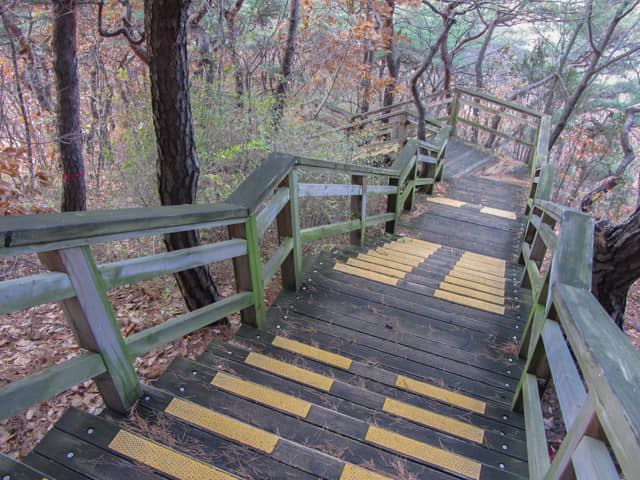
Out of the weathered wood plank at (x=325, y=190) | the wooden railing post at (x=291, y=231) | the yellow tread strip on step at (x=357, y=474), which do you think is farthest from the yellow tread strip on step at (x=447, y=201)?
the yellow tread strip on step at (x=357, y=474)

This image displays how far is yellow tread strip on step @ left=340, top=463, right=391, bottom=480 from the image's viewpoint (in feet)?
5.48

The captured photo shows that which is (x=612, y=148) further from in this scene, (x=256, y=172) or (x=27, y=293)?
(x=27, y=293)

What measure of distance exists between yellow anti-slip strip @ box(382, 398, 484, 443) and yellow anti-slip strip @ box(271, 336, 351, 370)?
1.37ft

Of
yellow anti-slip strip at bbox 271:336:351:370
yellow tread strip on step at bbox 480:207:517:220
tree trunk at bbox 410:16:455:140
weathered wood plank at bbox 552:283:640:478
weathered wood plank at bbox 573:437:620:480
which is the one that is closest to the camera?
weathered wood plank at bbox 552:283:640:478

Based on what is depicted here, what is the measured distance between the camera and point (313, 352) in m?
2.57

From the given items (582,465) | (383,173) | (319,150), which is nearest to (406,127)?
(319,150)

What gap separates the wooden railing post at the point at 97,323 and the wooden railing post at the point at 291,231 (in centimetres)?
155

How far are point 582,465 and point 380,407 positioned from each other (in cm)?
115

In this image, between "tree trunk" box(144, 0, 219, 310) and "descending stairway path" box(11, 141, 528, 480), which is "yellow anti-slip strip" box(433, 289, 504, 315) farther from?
"tree trunk" box(144, 0, 219, 310)

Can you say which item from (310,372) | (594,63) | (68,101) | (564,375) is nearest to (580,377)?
(564,375)

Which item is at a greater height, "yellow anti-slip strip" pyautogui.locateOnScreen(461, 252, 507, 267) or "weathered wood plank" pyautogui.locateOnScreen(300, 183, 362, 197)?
"weathered wood plank" pyautogui.locateOnScreen(300, 183, 362, 197)

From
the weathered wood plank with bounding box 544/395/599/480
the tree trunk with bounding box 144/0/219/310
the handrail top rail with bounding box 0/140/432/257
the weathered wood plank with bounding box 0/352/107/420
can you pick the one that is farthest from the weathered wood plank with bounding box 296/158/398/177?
the weathered wood plank with bounding box 544/395/599/480

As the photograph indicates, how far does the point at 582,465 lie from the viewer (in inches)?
44.8

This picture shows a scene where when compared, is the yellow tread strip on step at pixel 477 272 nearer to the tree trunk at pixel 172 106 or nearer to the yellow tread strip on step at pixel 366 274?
the yellow tread strip on step at pixel 366 274
